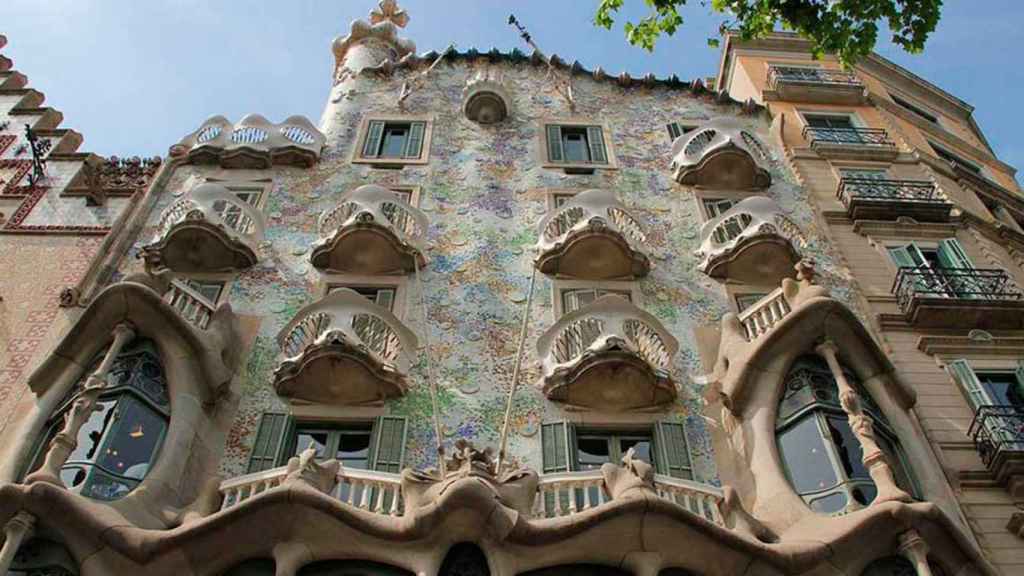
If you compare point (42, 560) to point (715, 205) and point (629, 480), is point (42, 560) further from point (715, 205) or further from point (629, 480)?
point (715, 205)

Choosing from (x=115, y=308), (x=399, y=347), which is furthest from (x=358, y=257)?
(x=115, y=308)

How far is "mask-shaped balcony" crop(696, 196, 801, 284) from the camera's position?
16.3m

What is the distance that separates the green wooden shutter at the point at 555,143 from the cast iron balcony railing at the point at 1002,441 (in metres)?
9.82

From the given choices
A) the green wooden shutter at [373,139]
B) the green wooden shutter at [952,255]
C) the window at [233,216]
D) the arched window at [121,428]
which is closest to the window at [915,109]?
the green wooden shutter at [952,255]

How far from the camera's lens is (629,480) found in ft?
35.3

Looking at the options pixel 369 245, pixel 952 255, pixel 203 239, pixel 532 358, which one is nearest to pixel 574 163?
pixel 369 245

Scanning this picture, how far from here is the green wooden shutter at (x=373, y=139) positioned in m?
20.1

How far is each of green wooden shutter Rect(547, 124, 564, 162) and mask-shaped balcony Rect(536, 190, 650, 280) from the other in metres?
3.72

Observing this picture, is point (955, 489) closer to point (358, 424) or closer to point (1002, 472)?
point (1002, 472)

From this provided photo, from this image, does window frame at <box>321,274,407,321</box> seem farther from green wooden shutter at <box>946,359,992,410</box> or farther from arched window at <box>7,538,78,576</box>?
green wooden shutter at <box>946,359,992,410</box>

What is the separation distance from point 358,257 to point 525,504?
23.2 feet

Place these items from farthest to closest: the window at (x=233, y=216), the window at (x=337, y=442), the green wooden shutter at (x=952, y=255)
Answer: the green wooden shutter at (x=952, y=255) → the window at (x=233, y=216) → the window at (x=337, y=442)

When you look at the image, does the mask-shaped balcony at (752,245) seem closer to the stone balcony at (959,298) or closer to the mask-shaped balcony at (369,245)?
the stone balcony at (959,298)

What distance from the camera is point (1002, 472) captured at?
12.8m
